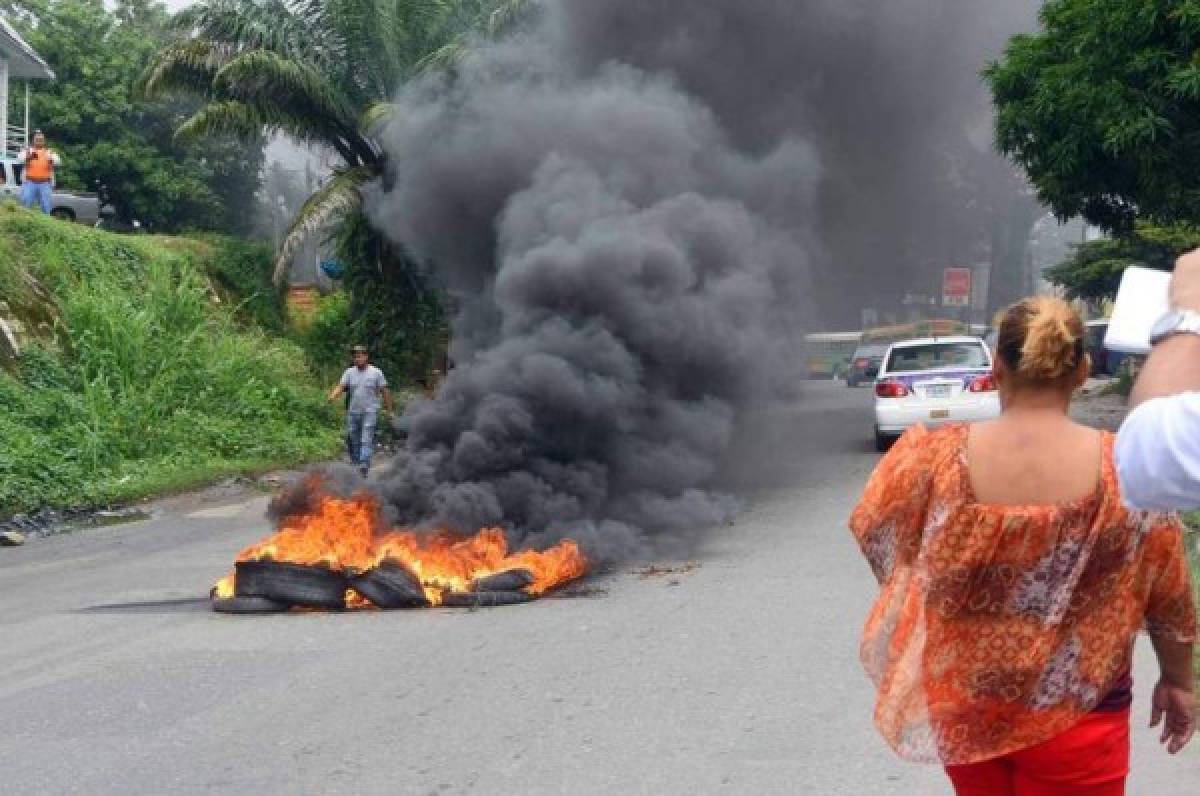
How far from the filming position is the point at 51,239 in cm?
1912

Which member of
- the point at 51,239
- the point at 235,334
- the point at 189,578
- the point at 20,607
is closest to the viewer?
the point at 20,607

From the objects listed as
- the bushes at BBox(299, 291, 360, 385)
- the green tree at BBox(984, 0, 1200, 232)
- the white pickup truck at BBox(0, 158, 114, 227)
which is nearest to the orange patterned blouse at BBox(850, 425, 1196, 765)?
the green tree at BBox(984, 0, 1200, 232)

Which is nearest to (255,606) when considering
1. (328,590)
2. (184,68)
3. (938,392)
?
(328,590)

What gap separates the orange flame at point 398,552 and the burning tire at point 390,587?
0.17 feet

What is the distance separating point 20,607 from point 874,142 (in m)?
11.6

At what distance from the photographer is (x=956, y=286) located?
31469 millimetres

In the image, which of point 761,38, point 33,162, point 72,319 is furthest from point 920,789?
point 33,162

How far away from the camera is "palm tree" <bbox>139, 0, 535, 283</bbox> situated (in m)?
19.7

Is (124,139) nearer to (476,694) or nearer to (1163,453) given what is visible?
(476,694)

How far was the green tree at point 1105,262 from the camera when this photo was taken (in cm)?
2539

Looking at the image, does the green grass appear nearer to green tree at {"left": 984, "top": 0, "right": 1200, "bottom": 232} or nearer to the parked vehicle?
green tree at {"left": 984, "top": 0, "right": 1200, "bottom": 232}

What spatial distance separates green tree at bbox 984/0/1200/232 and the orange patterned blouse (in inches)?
484

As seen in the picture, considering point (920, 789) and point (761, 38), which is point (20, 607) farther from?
point (761, 38)

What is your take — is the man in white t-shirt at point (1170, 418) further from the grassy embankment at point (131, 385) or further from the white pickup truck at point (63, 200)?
the white pickup truck at point (63, 200)
